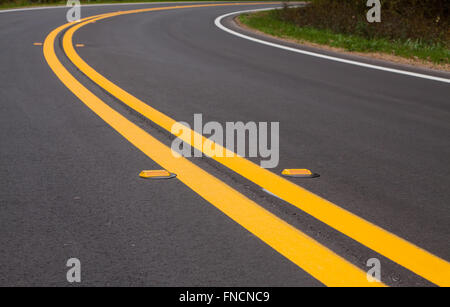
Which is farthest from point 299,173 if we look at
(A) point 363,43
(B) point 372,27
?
(B) point 372,27

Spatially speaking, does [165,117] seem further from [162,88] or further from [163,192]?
[163,192]

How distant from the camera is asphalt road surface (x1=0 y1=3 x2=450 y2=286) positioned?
8.86ft

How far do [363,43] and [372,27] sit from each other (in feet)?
6.07

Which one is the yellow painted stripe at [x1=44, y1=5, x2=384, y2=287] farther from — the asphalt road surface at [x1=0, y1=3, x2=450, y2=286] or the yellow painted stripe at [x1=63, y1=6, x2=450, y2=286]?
the yellow painted stripe at [x1=63, y1=6, x2=450, y2=286]

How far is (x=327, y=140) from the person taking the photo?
15.5ft

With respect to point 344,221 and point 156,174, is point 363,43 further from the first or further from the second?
point 344,221

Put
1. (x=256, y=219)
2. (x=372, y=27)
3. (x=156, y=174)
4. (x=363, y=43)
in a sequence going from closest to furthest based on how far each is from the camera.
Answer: (x=256, y=219) < (x=156, y=174) < (x=363, y=43) < (x=372, y=27)

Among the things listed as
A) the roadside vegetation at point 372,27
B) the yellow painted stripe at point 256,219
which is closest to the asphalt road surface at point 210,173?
the yellow painted stripe at point 256,219

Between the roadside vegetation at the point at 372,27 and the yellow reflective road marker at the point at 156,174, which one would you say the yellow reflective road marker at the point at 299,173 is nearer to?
the yellow reflective road marker at the point at 156,174

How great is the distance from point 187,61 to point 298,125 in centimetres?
405

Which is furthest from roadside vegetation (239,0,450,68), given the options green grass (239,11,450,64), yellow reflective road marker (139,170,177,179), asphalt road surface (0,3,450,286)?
yellow reflective road marker (139,170,177,179)

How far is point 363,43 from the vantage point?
10922 millimetres

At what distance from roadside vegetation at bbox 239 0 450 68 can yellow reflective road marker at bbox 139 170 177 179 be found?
656 cm
